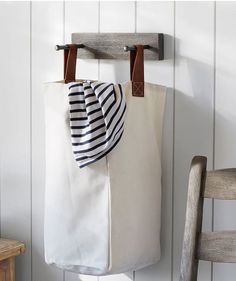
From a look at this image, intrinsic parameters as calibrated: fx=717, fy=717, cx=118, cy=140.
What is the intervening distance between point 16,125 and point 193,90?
0.54m

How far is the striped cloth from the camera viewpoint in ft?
5.41

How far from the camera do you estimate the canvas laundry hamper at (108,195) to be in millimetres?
1690

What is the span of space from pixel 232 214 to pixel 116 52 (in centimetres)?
50

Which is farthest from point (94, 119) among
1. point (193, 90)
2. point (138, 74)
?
point (193, 90)

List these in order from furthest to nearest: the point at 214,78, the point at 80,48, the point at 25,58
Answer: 1. the point at 25,58
2. the point at 80,48
3. the point at 214,78

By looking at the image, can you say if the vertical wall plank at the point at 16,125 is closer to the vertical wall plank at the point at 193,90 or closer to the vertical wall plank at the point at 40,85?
the vertical wall plank at the point at 40,85

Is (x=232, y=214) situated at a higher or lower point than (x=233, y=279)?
higher

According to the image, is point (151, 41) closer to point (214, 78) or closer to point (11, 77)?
point (214, 78)

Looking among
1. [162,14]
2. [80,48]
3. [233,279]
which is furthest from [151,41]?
[233,279]

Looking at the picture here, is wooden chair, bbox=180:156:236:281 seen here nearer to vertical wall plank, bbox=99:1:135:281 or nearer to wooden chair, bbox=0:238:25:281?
vertical wall plank, bbox=99:1:135:281

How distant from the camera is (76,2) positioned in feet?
6.18

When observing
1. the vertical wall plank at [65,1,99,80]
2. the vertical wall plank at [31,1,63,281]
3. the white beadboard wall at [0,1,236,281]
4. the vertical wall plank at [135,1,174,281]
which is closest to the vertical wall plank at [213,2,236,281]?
the white beadboard wall at [0,1,236,281]

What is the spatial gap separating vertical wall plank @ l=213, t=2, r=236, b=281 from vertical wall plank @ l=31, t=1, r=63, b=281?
448mm

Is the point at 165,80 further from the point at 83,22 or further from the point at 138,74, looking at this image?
the point at 83,22
